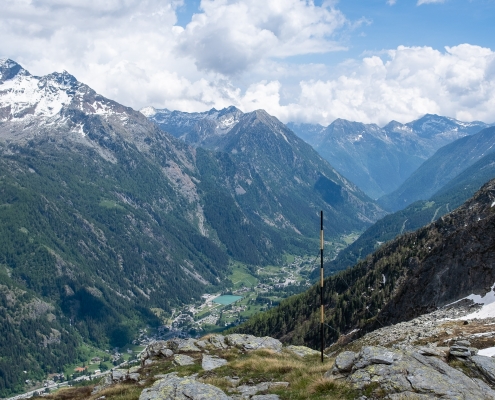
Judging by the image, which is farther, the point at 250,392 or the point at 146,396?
the point at 250,392

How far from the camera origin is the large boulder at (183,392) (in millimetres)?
21344

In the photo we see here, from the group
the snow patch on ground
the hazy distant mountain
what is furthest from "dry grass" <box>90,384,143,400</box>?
the hazy distant mountain

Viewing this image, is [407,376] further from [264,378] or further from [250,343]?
[250,343]

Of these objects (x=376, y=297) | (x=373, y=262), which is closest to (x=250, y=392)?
(x=376, y=297)

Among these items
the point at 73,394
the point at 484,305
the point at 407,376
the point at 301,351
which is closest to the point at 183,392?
the point at 407,376

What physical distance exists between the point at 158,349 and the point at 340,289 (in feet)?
344

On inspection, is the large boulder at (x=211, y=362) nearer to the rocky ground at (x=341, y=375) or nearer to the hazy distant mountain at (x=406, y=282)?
the rocky ground at (x=341, y=375)

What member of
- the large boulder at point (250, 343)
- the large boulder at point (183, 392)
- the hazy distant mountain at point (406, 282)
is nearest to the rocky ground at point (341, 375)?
the large boulder at point (183, 392)

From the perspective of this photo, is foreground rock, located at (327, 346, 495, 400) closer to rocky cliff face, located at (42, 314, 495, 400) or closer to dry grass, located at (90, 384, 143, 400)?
rocky cliff face, located at (42, 314, 495, 400)

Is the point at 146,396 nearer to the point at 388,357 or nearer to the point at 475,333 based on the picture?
the point at 388,357

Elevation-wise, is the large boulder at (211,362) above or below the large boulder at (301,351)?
above

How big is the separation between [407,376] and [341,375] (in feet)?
12.6

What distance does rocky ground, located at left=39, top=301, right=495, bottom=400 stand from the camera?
757 inches

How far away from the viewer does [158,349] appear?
4472 centimetres
